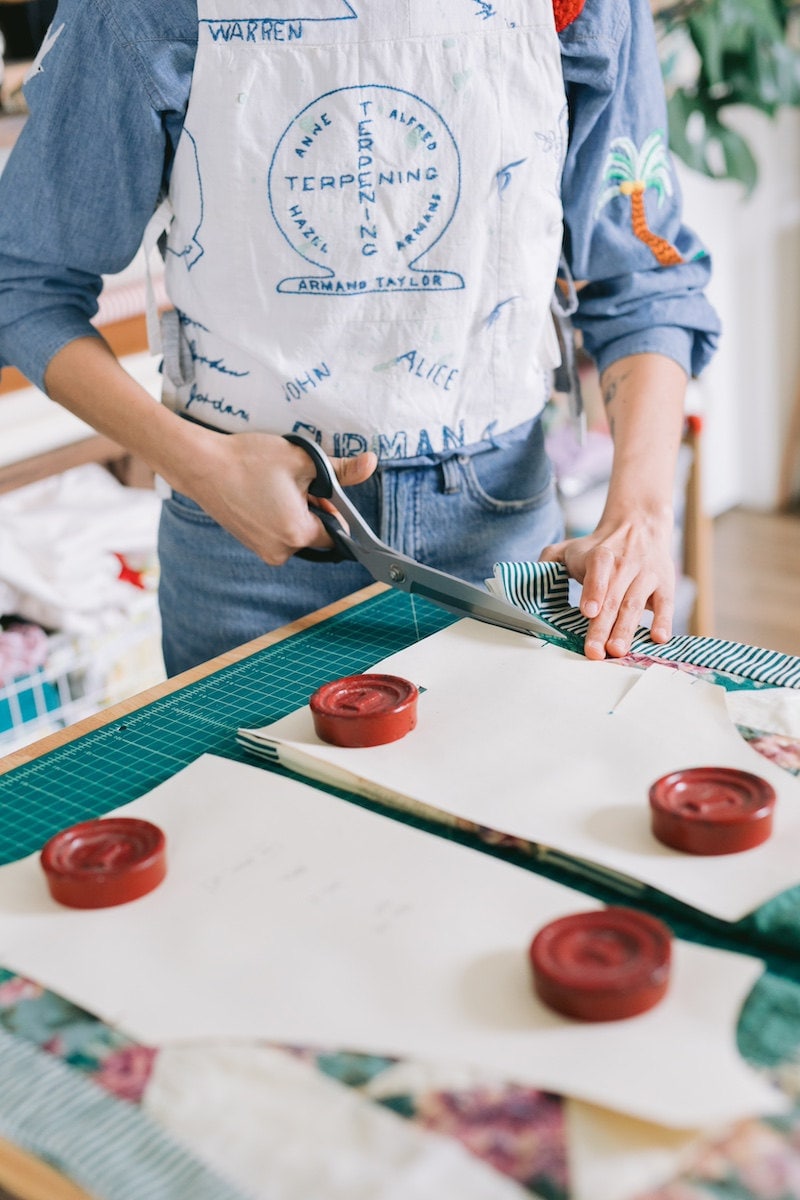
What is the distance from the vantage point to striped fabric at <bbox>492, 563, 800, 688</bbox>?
34.4 inches

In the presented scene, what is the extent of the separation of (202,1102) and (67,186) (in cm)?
69

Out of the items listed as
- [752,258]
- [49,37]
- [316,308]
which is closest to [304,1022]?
[316,308]

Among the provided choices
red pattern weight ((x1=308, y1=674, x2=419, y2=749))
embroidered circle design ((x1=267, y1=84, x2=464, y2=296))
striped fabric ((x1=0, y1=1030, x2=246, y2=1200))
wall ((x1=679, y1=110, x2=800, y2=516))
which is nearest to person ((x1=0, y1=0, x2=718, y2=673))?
embroidered circle design ((x1=267, y1=84, x2=464, y2=296))

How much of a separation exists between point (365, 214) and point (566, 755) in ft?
1.46

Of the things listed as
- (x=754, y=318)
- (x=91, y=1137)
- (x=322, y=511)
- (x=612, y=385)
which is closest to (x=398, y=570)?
(x=322, y=511)

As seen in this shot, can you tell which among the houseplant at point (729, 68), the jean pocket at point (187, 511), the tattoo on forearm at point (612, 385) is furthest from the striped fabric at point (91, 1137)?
the houseplant at point (729, 68)

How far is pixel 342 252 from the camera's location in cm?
97

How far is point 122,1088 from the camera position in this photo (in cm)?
54

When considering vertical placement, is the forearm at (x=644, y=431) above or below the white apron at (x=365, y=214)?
below

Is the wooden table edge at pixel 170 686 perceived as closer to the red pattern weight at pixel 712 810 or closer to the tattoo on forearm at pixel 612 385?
the tattoo on forearm at pixel 612 385

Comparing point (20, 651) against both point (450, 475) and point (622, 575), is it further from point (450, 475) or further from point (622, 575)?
point (622, 575)

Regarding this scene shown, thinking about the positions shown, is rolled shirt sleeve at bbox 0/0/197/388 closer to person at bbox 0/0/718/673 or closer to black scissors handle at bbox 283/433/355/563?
person at bbox 0/0/718/673

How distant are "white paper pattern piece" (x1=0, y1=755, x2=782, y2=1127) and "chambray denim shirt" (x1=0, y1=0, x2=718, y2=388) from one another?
487 millimetres

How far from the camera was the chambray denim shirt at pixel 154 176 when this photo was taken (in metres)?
0.92
